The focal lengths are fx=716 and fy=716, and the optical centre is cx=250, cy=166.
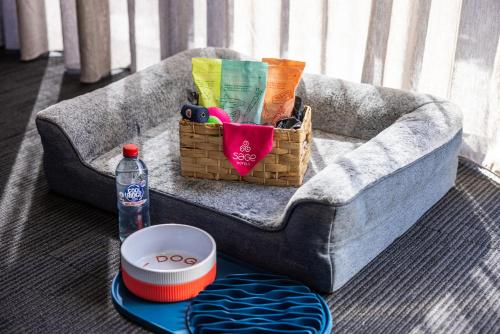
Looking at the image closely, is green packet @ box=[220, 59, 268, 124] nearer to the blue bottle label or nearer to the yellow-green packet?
the yellow-green packet

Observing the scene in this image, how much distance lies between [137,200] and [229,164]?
0.91ft

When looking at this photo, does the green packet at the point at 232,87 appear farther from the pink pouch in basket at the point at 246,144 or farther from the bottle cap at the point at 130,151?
the bottle cap at the point at 130,151

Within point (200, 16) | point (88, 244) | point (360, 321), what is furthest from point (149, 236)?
point (200, 16)

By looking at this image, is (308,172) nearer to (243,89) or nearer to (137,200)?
(243,89)

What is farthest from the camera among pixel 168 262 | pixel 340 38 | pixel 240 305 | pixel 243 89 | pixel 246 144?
pixel 340 38

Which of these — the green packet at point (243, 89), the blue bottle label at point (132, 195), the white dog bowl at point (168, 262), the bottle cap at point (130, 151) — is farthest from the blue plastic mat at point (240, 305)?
the green packet at point (243, 89)

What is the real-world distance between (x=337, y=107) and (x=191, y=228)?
0.72 metres

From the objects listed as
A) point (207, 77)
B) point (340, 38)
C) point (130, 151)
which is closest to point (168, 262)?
point (130, 151)

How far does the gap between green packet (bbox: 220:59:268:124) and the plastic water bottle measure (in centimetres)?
31

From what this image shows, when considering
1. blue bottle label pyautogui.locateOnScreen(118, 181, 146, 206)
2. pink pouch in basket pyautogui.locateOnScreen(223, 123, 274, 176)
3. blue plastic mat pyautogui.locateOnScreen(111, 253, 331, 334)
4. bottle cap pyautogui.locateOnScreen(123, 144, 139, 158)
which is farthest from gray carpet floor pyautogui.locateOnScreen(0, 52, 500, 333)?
pink pouch in basket pyautogui.locateOnScreen(223, 123, 274, 176)

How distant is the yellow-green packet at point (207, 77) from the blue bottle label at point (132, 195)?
0.35 metres

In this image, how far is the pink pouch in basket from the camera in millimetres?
1798

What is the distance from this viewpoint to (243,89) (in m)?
1.94

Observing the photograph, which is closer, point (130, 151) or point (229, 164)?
point (130, 151)
